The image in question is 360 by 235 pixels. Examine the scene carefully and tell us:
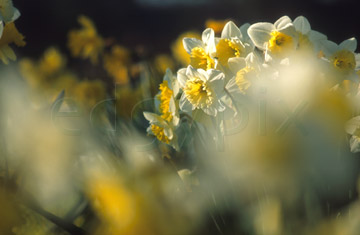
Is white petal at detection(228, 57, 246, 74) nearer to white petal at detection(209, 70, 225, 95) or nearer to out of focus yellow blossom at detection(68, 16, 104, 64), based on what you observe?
white petal at detection(209, 70, 225, 95)

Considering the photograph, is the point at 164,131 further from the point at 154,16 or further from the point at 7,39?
the point at 154,16

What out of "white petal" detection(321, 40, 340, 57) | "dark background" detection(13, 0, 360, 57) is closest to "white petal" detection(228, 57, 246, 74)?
"white petal" detection(321, 40, 340, 57)

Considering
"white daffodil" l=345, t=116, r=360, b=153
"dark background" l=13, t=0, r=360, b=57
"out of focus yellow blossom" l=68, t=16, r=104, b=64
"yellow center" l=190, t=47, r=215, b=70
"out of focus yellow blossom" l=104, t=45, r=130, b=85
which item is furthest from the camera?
"dark background" l=13, t=0, r=360, b=57

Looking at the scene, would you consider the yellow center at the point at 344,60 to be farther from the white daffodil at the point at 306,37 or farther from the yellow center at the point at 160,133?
the yellow center at the point at 160,133

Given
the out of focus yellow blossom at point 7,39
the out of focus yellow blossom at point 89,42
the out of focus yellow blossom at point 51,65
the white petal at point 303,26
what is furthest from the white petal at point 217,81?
the out of focus yellow blossom at point 51,65

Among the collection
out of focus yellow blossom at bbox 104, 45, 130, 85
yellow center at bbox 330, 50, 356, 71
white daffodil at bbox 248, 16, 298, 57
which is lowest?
out of focus yellow blossom at bbox 104, 45, 130, 85

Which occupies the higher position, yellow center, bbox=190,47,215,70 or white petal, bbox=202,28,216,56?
white petal, bbox=202,28,216,56
